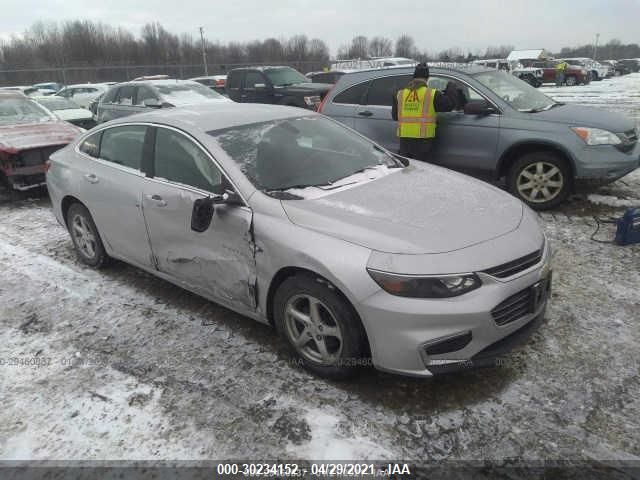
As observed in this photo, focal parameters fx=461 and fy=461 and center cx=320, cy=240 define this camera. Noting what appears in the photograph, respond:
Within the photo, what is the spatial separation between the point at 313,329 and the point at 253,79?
39.7 ft

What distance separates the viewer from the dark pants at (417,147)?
5.89m

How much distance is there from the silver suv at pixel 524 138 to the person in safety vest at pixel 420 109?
244 millimetres

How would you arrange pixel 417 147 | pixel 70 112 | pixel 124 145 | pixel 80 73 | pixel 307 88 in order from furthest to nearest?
pixel 80 73 < pixel 307 88 < pixel 70 112 < pixel 417 147 < pixel 124 145

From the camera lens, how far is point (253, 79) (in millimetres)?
13531

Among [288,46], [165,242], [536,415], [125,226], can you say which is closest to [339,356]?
[536,415]

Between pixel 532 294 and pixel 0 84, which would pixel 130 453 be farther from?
pixel 0 84

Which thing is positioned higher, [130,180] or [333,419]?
[130,180]

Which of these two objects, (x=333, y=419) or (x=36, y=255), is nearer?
(x=333, y=419)

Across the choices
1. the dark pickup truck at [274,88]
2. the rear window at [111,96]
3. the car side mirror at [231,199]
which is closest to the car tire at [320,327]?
the car side mirror at [231,199]

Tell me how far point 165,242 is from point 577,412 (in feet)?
9.63

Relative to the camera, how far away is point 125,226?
3883mm

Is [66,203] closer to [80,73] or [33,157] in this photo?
[33,157]

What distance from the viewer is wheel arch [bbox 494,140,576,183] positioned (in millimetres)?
5294

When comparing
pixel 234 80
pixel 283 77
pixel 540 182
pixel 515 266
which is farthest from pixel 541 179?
pixel 234 80
